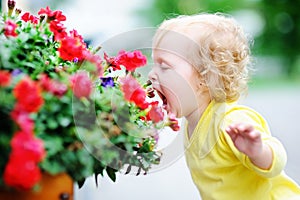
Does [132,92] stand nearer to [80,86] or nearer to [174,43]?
[80,86]

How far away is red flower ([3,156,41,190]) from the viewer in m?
0.69

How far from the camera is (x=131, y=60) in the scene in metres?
1.02

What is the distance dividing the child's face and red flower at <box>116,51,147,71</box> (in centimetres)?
13

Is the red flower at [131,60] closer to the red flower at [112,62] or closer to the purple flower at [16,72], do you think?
the red flower at [112,62]

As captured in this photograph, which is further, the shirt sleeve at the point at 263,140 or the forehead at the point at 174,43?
the forehead at the point at 174,43

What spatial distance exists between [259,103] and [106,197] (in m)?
3.02

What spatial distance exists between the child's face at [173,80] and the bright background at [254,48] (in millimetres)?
1028

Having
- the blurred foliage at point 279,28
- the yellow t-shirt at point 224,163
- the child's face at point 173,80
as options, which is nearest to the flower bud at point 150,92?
the child's face at point 173,80

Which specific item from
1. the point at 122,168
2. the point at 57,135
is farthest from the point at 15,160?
the point at 122,168

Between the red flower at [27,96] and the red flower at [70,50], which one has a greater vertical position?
the red flower at [27,96]

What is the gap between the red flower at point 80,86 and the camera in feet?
2.70

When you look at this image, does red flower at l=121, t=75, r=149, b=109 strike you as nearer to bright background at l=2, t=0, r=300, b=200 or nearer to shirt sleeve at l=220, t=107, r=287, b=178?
shirt sleeve at l=220, t=107, r=287, b=178

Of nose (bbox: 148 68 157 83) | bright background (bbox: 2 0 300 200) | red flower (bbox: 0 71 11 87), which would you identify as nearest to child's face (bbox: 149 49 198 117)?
nose (bbox: 148 68 157 83)

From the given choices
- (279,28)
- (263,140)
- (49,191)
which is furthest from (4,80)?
(279,28)
